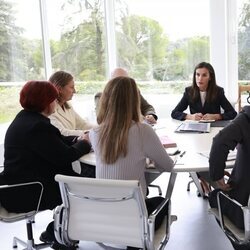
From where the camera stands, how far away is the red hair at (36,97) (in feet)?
6.86

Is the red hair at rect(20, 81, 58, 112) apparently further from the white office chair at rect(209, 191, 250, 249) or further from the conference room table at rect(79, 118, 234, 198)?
the white office chair at rect(209, 191, 250, 249)

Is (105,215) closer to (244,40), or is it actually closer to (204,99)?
(204,99)

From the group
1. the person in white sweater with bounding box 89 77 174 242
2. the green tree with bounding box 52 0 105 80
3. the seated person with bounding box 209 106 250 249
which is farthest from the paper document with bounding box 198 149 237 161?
the green tree with bounding box 52 0 105 80

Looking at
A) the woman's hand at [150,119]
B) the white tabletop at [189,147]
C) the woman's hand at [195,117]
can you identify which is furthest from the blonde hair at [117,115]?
the woman's hand at [195,117]

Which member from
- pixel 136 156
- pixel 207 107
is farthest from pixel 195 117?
pixel 136 156

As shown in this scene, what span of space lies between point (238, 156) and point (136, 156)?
0.49 m

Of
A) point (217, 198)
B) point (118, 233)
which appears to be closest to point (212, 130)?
point (217, 198)

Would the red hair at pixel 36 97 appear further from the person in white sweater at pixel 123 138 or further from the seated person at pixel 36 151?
the person in white sweater at pixel 123 138

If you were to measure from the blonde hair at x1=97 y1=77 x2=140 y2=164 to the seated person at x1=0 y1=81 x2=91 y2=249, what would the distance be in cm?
37

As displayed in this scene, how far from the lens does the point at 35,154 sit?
2.04 meters

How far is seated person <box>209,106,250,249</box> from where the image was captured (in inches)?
64.5

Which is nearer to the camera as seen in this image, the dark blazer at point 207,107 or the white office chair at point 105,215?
the white office chair at point 105,215

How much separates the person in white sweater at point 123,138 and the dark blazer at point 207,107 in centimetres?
159

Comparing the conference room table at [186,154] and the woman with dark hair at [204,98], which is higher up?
the woman with dark hair at [204,98]
